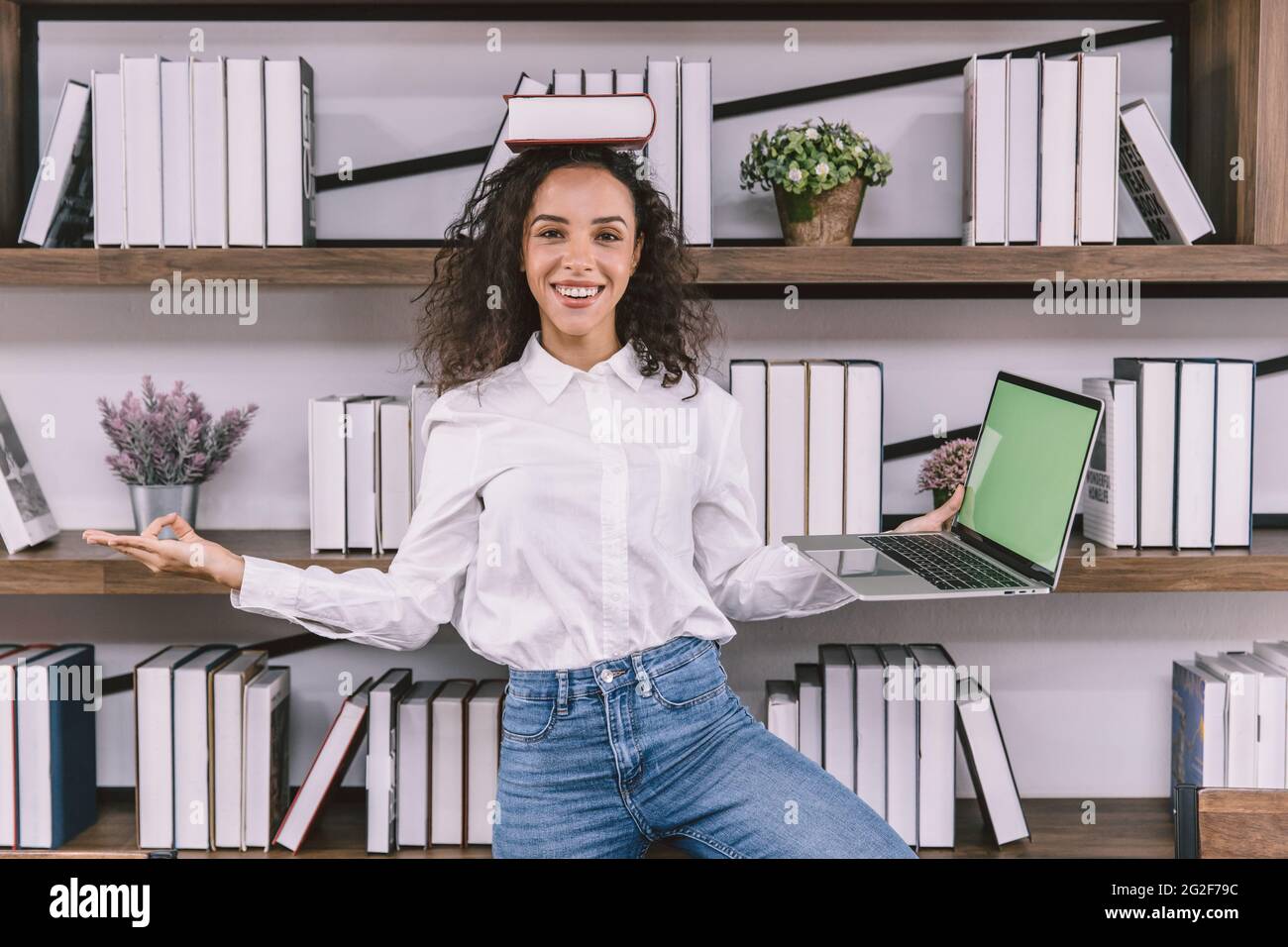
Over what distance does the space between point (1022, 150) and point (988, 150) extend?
5cm

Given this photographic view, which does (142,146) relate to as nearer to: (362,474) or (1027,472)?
(362,474)

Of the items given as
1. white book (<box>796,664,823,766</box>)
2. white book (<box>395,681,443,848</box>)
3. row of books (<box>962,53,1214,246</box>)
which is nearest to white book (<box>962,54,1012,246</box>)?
row of books (<box>962,53,1214,246</box>)

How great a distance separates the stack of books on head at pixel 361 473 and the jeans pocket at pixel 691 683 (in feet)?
1.68

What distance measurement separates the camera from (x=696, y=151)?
5.03ft

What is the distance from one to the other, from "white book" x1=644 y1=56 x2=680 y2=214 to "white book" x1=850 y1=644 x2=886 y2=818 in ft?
2.32

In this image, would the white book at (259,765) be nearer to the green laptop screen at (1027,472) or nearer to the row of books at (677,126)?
the row of books at (677,126)

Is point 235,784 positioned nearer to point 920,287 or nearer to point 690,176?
point 690,176

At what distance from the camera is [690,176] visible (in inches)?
60.3

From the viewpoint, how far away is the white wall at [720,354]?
174cm

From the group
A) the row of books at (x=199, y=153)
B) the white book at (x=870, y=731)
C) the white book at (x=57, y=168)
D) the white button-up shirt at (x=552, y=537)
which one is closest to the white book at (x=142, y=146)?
the row of books at (x=199, y=153)

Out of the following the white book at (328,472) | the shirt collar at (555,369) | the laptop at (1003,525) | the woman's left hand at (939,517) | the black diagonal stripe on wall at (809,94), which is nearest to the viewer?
the laptop at (1003,525)

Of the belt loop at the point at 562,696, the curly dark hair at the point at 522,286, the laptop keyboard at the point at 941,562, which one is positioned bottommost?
the belt loop at the point at 562,696

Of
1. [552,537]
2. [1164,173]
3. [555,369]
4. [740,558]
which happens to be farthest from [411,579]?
[1164,173]
